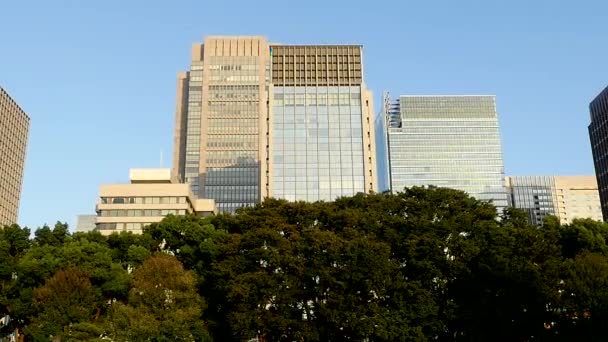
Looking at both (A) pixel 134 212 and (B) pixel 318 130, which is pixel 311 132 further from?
(A) pixel 134 212

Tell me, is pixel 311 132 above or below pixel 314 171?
above

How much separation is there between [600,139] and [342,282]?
99.2 metres

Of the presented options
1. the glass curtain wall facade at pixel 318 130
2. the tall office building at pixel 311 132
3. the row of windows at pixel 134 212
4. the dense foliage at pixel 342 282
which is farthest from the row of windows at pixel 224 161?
the dense foliage at pixel 342 282

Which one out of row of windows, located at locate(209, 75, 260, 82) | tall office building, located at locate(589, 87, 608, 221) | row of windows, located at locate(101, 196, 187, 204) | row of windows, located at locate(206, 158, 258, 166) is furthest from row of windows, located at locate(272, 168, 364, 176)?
row of windows, located at locate(209, 75, 260, 82)

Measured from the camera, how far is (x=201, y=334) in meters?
52.0

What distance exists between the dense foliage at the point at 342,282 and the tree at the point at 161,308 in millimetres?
112

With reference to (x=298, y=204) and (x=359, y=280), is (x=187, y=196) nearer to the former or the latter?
(x=298, y=204)

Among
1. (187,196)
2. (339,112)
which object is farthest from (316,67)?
(187,196)

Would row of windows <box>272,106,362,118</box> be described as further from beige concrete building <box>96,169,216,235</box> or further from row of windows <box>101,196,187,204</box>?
row of windows <box>101,196,187,204</box>

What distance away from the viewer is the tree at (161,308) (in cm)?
4809

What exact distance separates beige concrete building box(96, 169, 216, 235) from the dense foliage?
5587cm

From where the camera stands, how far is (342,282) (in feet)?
164

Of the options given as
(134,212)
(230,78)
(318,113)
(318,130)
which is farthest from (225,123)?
(134,212)

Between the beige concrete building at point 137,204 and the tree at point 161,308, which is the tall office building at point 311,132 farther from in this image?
the tree at point 161,308
